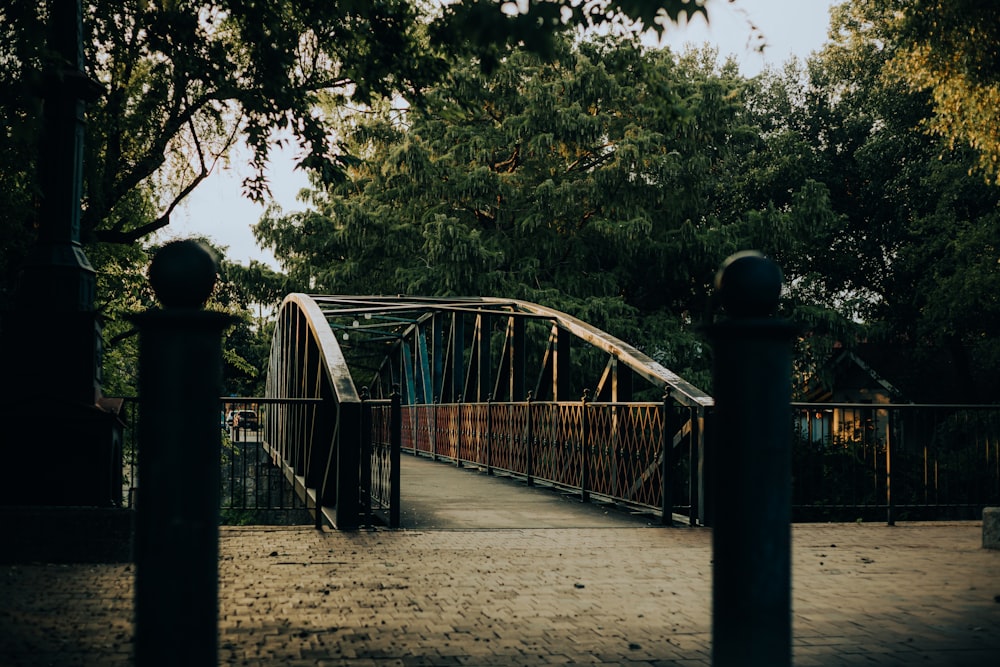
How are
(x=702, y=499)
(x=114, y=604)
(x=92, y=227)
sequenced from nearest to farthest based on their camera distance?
(x=114, y=604) → (x=702, y=499) → (x=92, y=227)

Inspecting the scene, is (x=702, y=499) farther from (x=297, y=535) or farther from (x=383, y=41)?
(x=383, y=41)

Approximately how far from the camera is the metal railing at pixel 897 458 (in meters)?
10.0

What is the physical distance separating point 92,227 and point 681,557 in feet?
38.0

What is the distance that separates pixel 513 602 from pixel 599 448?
5.88 meters

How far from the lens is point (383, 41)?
10.6 m

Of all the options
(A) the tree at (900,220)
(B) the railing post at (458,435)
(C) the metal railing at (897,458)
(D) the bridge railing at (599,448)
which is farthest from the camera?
(A) the tree at (900,220)

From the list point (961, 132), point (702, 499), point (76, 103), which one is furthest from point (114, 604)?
point (961, 132)

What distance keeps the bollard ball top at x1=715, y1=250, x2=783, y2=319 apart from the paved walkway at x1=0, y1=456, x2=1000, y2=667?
218 centimetres

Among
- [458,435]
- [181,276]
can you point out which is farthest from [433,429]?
[181,276]

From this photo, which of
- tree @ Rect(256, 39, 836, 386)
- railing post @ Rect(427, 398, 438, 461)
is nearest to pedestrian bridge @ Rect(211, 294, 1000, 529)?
railing post @ Rect(427, 398, 438, 461)

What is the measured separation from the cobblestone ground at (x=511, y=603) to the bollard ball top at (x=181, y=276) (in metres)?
2.15

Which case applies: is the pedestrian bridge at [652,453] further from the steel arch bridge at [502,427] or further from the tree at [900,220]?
the tree at [900,220]

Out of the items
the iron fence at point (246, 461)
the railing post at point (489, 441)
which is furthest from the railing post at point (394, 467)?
the railing post at point (489, 441)

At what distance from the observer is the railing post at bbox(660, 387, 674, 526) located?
967 cm
